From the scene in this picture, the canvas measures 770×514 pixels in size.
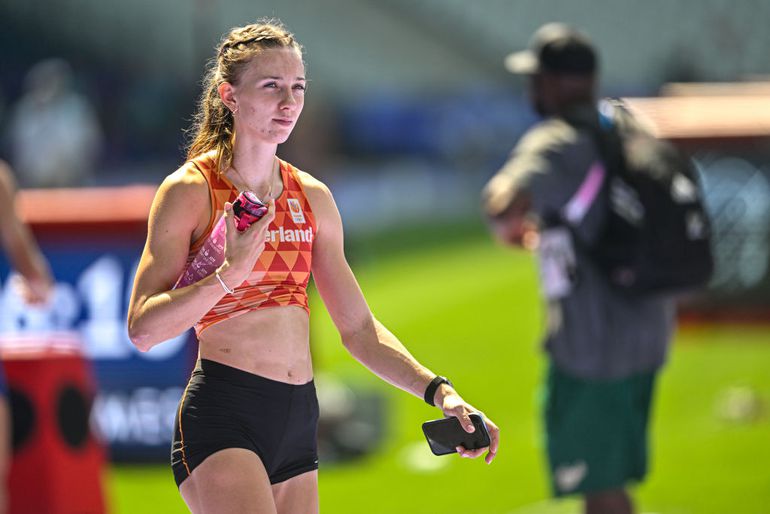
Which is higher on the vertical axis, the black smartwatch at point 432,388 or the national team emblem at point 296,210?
the national team emblem at point 296,210

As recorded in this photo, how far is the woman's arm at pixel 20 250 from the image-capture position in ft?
24.2

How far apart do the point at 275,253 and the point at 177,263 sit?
32cm

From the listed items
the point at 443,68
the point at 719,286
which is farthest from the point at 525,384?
the point at 443,68

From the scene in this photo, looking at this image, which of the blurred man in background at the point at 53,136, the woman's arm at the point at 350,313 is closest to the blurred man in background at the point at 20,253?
the woman's arm at the point at 350,313

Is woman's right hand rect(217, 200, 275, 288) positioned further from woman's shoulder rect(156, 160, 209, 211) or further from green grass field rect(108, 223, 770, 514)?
green grass field rect(108, 223, 770, 514)

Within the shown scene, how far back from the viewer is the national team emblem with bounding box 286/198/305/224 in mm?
4152

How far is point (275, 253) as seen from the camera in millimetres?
4070

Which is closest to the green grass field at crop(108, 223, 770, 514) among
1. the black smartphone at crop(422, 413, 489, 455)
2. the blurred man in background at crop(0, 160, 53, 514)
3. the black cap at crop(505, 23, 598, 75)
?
the blurred man in background at crop(0, 160, 53, 514)

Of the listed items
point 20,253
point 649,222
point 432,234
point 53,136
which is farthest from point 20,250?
point 432,234

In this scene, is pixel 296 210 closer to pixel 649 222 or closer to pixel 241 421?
pixel 241 421

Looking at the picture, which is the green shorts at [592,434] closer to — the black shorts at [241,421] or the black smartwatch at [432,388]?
the black smartwatch at [432,388]

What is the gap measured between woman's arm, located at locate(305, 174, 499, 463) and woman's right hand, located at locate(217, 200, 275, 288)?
0.57 meters

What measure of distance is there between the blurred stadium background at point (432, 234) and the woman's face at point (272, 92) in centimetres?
104

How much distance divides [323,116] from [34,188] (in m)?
6.88
